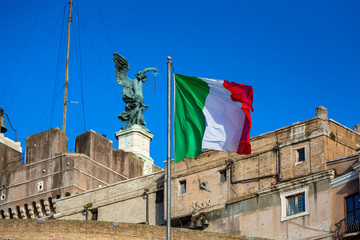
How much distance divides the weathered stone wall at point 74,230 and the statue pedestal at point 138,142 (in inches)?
1212

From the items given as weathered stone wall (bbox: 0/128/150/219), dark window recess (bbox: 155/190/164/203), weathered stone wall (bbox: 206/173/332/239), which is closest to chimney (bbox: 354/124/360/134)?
weathered stone wall (bbox: 206/173/332/239)

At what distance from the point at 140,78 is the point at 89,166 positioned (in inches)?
356

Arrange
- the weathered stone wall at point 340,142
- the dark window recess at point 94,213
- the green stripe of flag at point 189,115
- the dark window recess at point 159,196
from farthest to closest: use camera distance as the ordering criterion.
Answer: the dark window recess at point 94,213 < the dark window recess at point 159,196 < the weathered stone wall at point 340,142 < the green stripe of flag at point 189,115

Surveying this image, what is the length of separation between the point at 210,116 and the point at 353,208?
13.3 meters

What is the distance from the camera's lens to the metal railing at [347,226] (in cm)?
5266

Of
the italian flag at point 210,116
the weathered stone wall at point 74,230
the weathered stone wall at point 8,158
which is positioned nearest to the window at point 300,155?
the weathered stone wall at point 74,230

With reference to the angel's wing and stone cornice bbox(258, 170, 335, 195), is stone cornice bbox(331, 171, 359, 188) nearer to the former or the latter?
stone cornice bbox(258, 170, 335, 195)

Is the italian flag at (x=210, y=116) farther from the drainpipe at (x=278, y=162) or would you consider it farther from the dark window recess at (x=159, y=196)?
the dark window recess at (x=159, y=196)

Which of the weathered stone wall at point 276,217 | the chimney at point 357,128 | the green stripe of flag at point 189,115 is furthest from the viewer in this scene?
the chimney at point 357,128

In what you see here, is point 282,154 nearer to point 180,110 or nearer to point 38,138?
point 180,110

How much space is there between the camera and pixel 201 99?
144 ft

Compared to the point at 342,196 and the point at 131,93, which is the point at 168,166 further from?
the point at 131,93

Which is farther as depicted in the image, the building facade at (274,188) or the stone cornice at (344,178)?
the building facade at (274,188)

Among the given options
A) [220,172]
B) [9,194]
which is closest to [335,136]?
[220,172]
